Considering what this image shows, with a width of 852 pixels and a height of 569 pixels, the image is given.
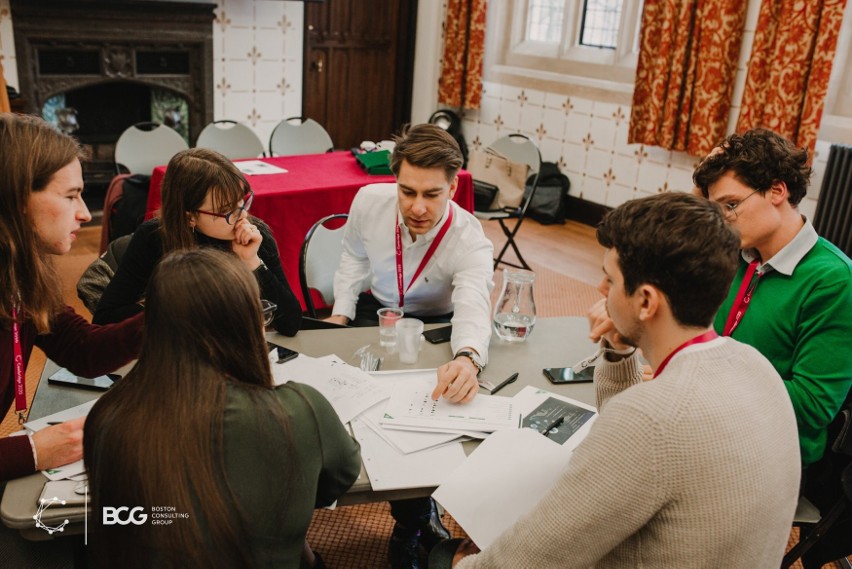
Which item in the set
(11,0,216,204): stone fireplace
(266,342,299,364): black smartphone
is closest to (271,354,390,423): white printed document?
(266,342,299,364): black smartphone

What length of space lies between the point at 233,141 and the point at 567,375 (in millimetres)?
3371

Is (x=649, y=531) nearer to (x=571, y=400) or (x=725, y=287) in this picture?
(x=725, y=287)

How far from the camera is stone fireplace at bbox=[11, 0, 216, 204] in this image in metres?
4.75

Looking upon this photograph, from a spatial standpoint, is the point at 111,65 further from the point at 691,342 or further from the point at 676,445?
the point at 676,445

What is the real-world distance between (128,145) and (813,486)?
378 cm

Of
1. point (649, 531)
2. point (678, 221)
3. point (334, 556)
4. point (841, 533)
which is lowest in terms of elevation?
point (334, 556)

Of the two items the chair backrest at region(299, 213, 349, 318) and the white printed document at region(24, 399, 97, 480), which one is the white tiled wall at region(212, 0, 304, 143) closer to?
the chair backrest at region(299, 213, 349, 318)

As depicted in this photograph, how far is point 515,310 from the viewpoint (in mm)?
2008

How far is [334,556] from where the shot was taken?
2162mm

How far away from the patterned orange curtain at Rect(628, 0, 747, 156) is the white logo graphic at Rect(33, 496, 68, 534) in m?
4.42

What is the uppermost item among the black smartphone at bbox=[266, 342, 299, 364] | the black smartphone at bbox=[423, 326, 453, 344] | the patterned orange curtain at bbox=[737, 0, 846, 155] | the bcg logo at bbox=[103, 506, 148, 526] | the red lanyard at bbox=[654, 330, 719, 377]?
the patterned orange curtain at bbox=[737, 0, 846, 155]

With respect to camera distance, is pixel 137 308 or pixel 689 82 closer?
pixel 137 308

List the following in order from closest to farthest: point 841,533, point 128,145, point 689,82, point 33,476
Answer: point 33,476 < point 841,533 < point 128,145 < point 689,82

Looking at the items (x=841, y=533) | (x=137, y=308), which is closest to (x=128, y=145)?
(x=137, y=308)
